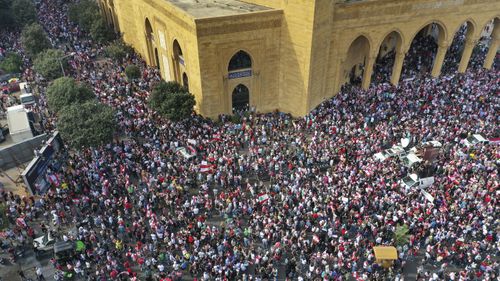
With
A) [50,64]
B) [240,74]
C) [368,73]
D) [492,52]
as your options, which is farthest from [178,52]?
[492,52]

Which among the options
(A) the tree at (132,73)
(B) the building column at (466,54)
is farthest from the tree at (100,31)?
(B) the building column at (466,54)

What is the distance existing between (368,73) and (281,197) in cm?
1480

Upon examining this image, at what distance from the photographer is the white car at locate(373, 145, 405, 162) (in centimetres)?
2300

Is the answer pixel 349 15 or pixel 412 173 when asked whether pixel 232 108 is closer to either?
pixel 349 15

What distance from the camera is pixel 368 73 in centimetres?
3008

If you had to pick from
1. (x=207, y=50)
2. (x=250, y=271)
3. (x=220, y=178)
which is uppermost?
(x=207, y=50)

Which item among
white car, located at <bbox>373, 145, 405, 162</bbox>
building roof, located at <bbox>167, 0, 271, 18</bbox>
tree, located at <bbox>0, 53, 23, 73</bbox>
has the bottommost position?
white car, located at <bbox>373, 145, 405, 162</bbox>

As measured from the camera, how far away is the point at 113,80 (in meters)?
32.9

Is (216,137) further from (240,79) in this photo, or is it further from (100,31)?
(100,31)

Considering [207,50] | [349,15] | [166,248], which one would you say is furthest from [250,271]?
[349,15]

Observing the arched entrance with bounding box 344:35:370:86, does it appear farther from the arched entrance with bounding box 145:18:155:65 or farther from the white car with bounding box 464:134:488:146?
the arched entrance with bounding box 145:18:155:65

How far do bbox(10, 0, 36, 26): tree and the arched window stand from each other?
2916cm

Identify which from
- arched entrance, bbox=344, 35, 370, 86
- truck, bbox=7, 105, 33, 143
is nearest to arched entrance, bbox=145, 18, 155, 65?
truck, bbox=7, 105, 33, 143

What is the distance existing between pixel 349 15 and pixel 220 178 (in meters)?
14.7
